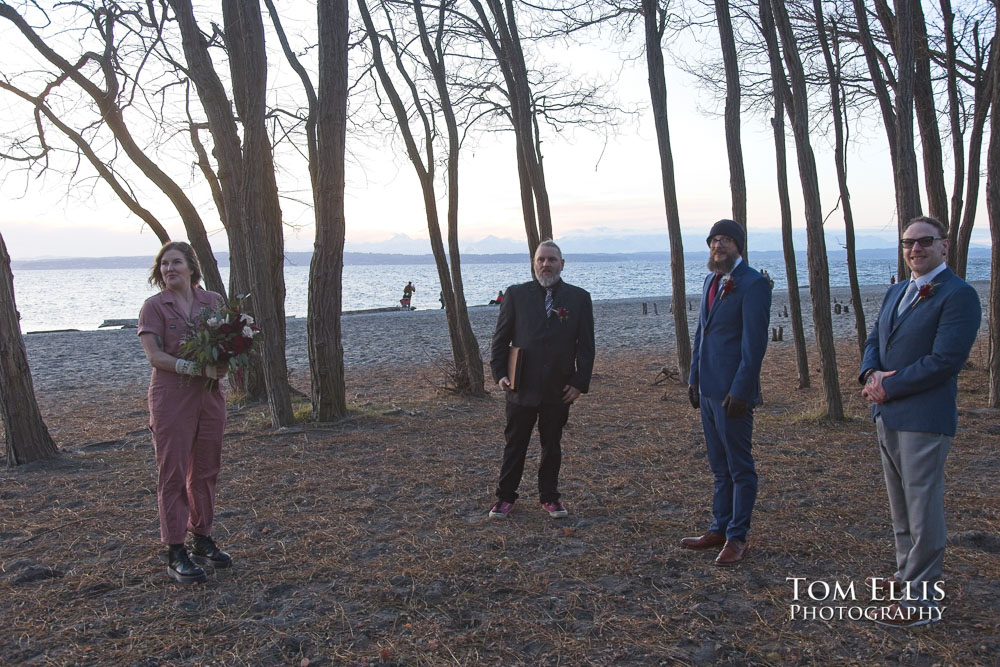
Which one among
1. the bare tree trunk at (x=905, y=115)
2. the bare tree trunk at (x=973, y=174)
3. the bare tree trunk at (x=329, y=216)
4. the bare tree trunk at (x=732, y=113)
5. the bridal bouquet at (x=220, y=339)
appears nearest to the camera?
the bridal bouquet at (x=220, y=339)

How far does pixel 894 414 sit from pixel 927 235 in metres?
0.89

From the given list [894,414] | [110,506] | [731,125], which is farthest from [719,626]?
[731,125]

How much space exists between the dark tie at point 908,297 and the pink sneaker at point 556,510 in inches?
104

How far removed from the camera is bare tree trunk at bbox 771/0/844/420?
889 centimetres

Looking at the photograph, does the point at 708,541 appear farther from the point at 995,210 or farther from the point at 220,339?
the point at 995,210

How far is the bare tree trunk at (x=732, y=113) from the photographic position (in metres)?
10.2

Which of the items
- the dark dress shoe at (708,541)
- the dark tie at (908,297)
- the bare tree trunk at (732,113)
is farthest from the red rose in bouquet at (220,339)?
the bare tree trunk at (732,113)

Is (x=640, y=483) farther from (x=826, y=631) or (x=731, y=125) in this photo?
(x=731, y=125)

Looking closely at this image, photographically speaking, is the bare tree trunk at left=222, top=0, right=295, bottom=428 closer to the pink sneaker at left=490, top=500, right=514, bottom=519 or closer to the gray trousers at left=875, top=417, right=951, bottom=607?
A: the pink sneaker at left=490, top=500, right=514, bottom=519

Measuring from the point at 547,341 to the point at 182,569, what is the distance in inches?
108

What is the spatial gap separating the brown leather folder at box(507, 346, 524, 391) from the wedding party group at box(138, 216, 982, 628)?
12mm

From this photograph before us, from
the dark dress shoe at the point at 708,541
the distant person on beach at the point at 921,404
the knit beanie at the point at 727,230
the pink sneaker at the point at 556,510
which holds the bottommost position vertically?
the dark dress shoe at the point at 708,541

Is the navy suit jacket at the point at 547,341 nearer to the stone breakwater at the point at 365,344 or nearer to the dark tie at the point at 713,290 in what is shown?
the dark tie at the point at 713,290

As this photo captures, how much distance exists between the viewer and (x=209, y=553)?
15.4 ft
